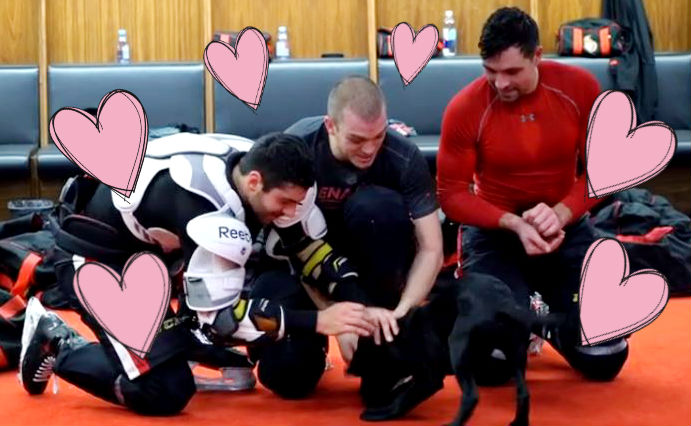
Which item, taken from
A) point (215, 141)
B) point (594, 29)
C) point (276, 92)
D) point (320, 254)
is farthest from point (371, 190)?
point (594, 29)

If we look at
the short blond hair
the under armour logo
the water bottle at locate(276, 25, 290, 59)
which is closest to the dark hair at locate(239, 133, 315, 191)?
the short blond hair

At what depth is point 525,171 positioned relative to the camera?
10.9 ft

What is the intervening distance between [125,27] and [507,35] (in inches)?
147

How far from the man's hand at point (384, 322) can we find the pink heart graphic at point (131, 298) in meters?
0.51

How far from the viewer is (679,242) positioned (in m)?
4.43

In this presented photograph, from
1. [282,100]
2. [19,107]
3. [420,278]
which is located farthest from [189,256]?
[19,107]

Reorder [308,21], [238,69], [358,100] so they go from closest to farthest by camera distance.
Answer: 1. [358,100]
2. [238,69]
3. [308,21]

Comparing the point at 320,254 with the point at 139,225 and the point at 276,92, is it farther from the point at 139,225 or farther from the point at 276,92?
the point at 276,92

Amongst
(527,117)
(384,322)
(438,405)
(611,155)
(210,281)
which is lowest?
(438,405)

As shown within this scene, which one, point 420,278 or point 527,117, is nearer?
point 420,278

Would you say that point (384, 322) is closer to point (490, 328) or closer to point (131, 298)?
point (490, 328)

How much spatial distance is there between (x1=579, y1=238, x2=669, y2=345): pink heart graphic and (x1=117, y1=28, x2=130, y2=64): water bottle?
12.3 feet

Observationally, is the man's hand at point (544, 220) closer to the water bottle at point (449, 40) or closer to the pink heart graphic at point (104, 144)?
the pink heart graphic at point (104, 144)

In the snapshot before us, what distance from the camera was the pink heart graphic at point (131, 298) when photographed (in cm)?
272
